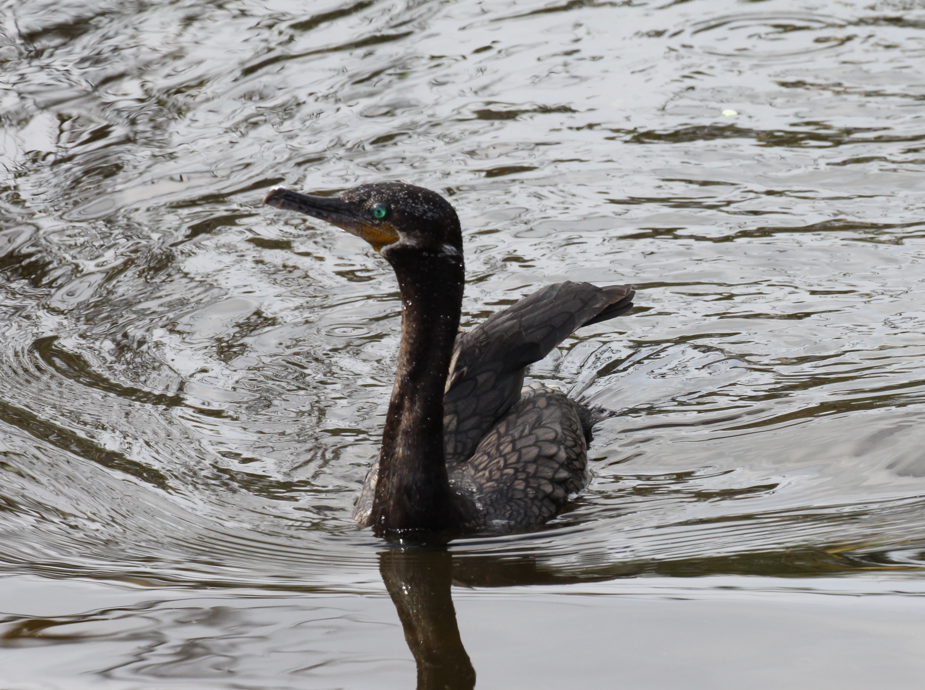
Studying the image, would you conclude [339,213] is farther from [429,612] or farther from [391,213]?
[429,612]

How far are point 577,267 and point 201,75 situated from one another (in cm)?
475

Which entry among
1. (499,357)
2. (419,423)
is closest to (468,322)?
(499,357)

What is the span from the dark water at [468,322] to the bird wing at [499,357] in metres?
0.61

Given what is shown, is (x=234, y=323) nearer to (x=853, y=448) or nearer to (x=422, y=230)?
(x=422, y=230)

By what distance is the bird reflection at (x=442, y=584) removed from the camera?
11.0ft

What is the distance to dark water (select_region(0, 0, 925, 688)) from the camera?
3.49 m

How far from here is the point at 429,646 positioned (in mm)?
3504

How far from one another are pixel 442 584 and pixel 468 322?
122 inches

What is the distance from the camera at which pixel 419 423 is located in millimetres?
4820

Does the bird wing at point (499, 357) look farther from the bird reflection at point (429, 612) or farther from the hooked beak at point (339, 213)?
the hooked beak at point (339, 213)

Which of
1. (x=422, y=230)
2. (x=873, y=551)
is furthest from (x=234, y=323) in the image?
(x=873, y=551)

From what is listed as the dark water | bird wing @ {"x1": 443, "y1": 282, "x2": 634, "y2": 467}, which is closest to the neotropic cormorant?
bird wing @ {"x1": 443, "y1": 282, "x2": 634, "y2": 467}

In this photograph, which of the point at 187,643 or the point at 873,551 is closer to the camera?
the point at 187,643

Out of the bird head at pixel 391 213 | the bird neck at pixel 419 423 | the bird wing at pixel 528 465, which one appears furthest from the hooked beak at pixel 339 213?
the bird wing at pixel 528 465
